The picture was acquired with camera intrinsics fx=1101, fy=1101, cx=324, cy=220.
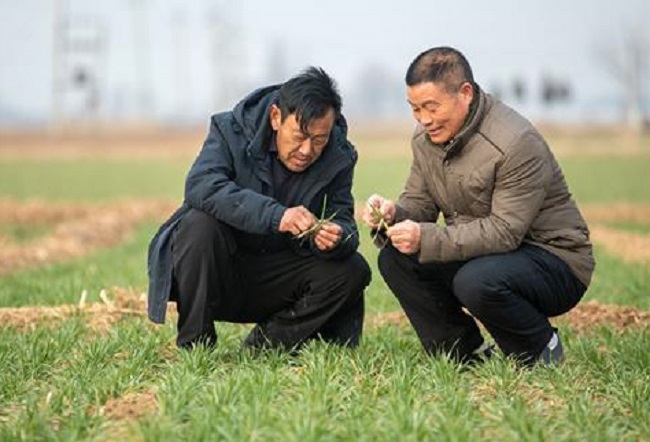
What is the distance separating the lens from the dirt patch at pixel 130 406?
4.69 metres

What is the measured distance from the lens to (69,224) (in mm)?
19172

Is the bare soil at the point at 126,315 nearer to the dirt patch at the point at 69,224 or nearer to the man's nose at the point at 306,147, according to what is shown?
the man's nose at the point at 306,147

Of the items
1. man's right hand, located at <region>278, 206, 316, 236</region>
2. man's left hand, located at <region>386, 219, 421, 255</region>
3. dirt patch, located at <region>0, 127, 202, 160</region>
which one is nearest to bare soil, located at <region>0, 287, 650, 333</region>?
man's right hand, located at <region>278, 206, 316, 236</region>

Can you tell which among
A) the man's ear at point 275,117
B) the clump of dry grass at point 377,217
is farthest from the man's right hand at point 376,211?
the man's ear at point 275,117

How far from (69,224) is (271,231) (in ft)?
46.0

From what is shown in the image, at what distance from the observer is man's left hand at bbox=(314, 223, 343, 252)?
5836 millimetres

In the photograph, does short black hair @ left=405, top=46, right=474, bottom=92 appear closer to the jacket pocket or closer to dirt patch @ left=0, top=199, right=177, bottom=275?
the jacket pocket

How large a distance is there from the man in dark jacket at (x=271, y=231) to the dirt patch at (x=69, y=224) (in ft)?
22.3

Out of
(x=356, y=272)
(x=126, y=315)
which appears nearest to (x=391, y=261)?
(x=356, y=272)

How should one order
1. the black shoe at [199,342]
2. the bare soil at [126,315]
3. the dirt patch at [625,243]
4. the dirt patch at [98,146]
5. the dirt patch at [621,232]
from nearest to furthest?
the black shoe at [199,342], the bare soil at [126,315], the dirt patch at [625,243], the dirt patch at [621,232], the dirt patch at [98,146]

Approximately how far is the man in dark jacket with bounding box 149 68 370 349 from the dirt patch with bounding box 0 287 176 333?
4.32 ft

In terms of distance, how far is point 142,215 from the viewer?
21.7 m

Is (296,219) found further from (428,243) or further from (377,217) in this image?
(428,243)

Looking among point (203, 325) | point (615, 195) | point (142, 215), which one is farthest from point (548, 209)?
point (615, 195)
